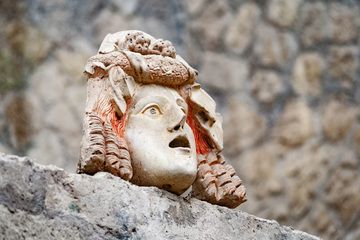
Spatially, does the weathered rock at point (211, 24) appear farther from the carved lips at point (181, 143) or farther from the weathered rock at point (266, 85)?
the carved lips at point (181, 143)

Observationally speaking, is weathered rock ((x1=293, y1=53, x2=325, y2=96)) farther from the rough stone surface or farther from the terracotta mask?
the rough stone surface

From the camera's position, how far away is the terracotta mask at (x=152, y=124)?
2.15m

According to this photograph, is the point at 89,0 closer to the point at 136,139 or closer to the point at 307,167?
the point at 307,167

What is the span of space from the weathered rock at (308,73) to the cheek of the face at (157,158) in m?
3.16

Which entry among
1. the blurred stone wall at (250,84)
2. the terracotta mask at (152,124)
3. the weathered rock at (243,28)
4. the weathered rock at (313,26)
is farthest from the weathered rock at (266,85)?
the terracotta mask at (152,124)

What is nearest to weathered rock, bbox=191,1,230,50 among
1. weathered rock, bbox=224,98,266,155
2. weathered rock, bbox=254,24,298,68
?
weathered rock, bbox=254,24,298,68

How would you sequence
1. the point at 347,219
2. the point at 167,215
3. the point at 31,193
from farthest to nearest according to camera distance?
the point at 347,219
the point at 167,215
the point at 31,193

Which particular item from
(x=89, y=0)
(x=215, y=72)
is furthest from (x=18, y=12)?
(x=215, y=72)

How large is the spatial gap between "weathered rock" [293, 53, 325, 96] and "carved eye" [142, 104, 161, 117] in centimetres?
312

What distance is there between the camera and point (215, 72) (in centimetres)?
522

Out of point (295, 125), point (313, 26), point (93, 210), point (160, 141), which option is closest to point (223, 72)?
point (295, 125)

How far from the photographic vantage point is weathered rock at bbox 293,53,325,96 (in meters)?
5.34

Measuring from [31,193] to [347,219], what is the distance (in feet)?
10.8

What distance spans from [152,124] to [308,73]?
323 cm
